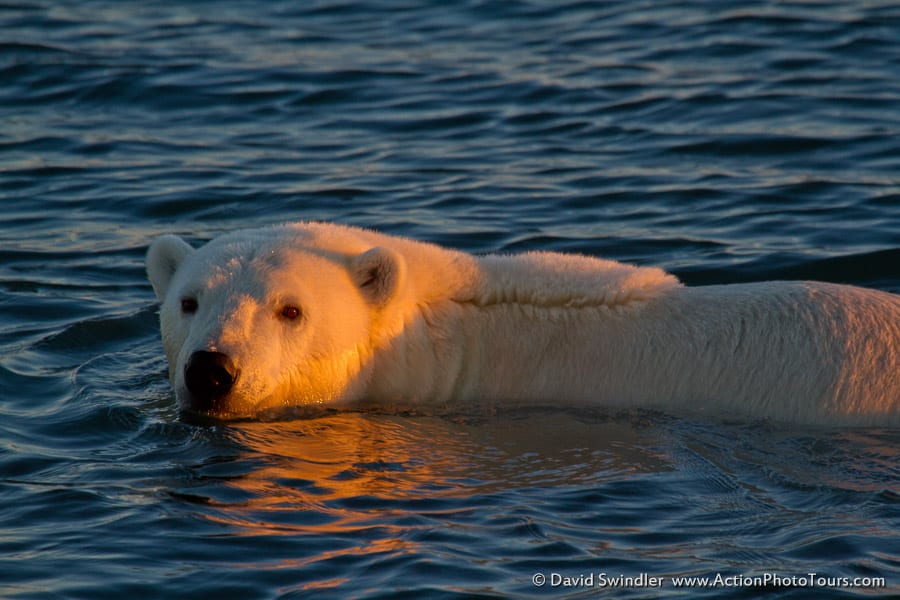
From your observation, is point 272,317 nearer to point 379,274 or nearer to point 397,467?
point 379,274

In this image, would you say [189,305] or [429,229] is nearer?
[189,305]

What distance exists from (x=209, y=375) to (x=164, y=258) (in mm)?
1140

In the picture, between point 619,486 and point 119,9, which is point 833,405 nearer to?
point 619,486

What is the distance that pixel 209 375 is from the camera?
263 inches

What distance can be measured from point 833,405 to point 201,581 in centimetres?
330

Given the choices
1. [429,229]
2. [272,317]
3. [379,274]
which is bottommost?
[429,229]

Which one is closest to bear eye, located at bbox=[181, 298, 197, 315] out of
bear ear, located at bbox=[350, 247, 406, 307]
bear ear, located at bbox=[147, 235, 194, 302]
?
bear ear, located at bbox=[147, 235, 194, 302]

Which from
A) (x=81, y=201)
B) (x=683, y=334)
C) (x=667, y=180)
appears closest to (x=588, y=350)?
(x=683, y=334)

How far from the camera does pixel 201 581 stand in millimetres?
5398

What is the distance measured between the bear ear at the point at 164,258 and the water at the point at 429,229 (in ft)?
2.21

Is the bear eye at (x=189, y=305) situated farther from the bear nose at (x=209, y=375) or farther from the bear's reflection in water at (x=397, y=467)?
the bear's reflection in water at (x=397, y=467)

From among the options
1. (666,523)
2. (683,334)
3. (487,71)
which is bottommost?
(666,523)

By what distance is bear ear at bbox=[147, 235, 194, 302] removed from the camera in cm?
750

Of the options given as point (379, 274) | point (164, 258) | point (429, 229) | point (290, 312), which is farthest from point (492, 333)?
point (429, 229)
